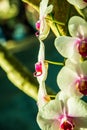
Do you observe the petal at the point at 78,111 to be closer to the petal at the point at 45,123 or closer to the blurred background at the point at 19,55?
the petal at the point at 45,123

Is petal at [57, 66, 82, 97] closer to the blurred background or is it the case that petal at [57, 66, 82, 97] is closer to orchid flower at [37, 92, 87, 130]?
orchid flower at [37, 92, 87, 130]

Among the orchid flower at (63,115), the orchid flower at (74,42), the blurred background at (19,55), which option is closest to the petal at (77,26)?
the orchid flower at (74,42)

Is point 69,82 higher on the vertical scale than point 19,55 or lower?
higher

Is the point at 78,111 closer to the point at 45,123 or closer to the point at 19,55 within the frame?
the point at 45,123

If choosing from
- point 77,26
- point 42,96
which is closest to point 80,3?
point 77,26

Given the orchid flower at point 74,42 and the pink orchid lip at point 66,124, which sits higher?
the orchid flower at point 74,42

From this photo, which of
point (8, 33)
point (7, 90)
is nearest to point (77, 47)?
point (7, 90)

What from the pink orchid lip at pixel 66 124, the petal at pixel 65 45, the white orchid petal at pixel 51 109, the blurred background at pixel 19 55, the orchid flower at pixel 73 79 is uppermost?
the petal at pixel 65 45
